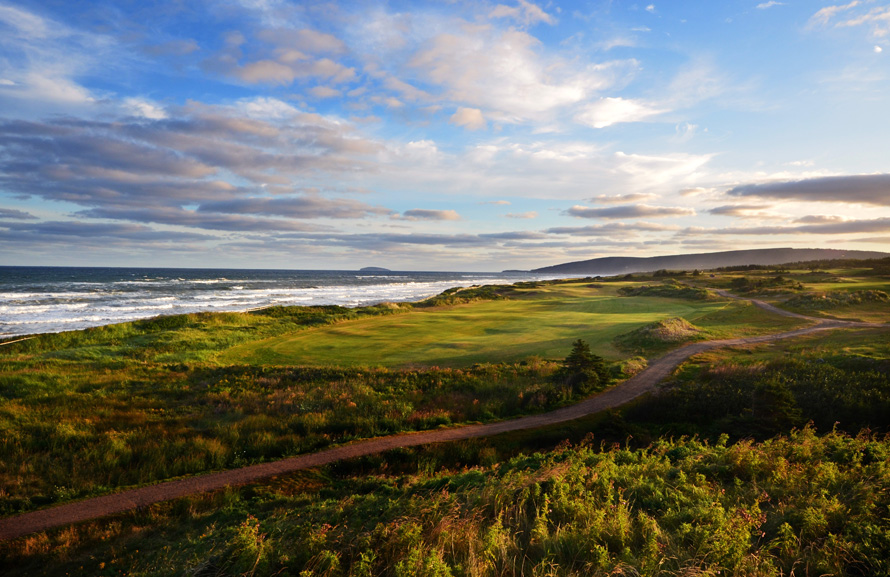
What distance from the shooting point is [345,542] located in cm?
566

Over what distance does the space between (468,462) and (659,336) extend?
65.2 feet

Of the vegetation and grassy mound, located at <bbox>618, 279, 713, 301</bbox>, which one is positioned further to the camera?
grassy mound, located at <bbox>618, 279, 713, 301</bbox>

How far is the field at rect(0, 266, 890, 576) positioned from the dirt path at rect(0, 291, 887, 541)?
1.62 ft

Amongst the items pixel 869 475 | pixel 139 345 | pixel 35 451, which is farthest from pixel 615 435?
pixel 139 345

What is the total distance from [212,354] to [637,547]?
1251 inches

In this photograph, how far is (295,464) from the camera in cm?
1118

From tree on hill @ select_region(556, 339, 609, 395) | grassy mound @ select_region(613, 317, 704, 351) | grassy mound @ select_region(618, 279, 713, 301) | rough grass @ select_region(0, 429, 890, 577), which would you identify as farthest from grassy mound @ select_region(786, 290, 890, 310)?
rough grass @ select_region(0, 429, 890, 577)

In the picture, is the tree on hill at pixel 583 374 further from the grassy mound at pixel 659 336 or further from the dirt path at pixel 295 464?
the grassy mound at pixel 659 336

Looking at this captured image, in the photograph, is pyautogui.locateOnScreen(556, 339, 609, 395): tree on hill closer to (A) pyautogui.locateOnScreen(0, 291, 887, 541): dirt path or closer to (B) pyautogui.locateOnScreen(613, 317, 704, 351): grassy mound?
(A) pyautogui.locateOnScreen(0, 291, 887, 541): dirt path

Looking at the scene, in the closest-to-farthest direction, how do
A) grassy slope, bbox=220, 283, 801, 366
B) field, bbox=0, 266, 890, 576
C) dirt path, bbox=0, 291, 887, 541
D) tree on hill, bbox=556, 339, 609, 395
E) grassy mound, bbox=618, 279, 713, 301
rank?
field, bbox=0, 266, 890, 576, dirt path, bbox=0, 291, 887, 541, tree on hill, bbox=556, 339, 609, 395, grassy slope, bbox=220, 283, 801, 366, grassy mound, bbox=618, 279, 713, 301

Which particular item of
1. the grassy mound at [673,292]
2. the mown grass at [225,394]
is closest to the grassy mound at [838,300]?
the mown grass at [225,394]

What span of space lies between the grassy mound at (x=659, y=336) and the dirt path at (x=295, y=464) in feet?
16.3

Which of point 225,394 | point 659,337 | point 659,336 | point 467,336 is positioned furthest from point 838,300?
point 225,394

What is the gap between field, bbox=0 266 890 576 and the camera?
201 inches
